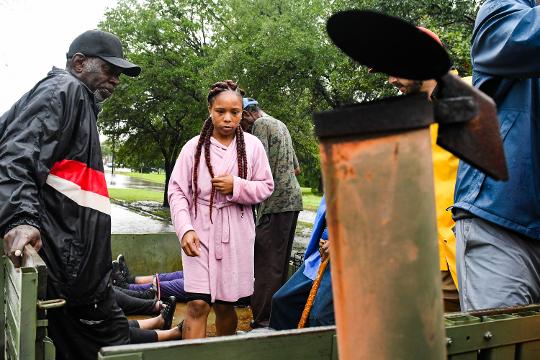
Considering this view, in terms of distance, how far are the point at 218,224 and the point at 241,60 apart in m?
15.2

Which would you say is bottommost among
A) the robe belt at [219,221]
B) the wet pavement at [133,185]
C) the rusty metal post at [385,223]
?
the wet pavement at [133,185]

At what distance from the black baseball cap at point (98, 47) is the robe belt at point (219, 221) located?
1002 mm

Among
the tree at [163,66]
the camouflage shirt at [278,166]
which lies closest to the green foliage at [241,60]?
the tree at [163,66]

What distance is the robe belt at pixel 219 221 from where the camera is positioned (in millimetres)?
3465

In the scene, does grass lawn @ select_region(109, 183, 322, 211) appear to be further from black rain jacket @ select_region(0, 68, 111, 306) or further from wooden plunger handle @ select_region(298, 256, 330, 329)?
black rain jacket @ select_region(0, 68, 111, 306)

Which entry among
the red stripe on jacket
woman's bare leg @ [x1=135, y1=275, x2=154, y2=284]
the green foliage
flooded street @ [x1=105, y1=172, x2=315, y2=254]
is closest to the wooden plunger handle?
the red stripe on jacket

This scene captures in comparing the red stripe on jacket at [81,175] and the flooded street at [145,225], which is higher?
the red stripe on jacket at [81,175]

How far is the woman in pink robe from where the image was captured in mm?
3443

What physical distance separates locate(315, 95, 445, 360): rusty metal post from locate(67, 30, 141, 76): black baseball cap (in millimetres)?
2412

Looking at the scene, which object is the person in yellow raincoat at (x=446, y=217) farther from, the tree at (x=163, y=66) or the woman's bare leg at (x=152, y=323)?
the tree at (x=163, y=66)

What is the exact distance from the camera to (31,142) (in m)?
2.49

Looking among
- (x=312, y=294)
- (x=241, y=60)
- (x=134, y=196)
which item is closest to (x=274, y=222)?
(x=312, y=294)

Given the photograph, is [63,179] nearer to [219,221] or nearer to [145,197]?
[219,221]

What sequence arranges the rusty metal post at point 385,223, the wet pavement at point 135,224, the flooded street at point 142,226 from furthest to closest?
the wet pavement at point 135,224 < the flooded street at point 142,226 < the rusty metal post at point 385,223
